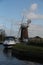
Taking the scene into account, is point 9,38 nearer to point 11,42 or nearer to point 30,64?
point 11,42

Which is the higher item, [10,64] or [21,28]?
[21,28]

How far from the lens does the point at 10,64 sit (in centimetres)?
3108

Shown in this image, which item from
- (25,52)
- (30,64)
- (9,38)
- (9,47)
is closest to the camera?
(30,64)

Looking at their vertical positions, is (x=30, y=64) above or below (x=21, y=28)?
below

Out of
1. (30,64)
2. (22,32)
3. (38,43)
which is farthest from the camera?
(22,32)

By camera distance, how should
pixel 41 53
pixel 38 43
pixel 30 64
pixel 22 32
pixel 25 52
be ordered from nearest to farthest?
1. pixel 30 64
2. pixel 41 53
3. pixel 25 52
4. pixel 38 43
5. pixel 22 32

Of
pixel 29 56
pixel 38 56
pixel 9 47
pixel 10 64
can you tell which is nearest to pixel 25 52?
pixel 29 56

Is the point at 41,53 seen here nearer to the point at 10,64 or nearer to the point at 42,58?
the point at 42,58

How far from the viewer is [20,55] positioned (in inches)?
1609

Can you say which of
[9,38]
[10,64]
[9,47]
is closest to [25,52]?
[10,64]

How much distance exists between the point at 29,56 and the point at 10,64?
585 centimetres

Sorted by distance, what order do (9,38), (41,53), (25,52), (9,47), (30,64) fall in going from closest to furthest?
(30,64)
(41,53)
(25,52)
(9,47)
(9,38)

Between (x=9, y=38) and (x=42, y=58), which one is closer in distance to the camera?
(x=42, y=58)

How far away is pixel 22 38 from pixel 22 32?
3.85 metres
